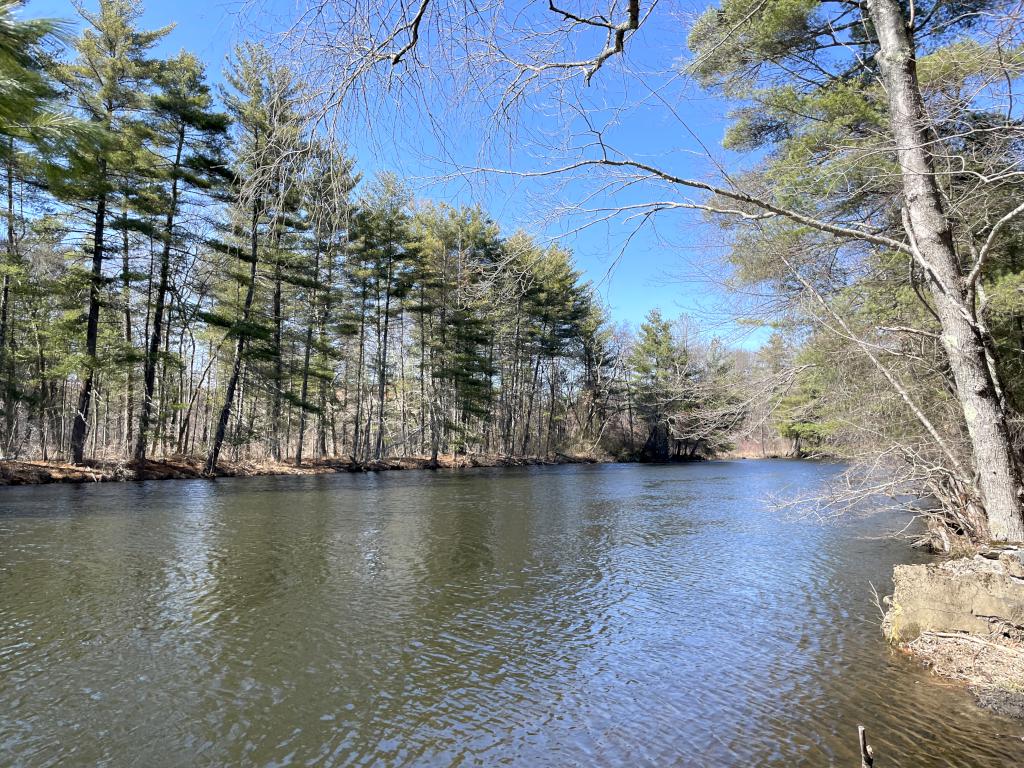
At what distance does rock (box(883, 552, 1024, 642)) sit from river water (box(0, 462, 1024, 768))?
411 mm

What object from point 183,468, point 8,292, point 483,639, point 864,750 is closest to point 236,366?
point 183,468

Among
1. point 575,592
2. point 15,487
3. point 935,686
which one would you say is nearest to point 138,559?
point 575,592

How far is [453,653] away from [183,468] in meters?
20.1

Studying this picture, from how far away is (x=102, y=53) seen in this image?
18438mm

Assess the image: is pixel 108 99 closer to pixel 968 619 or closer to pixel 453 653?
pixel 453 653

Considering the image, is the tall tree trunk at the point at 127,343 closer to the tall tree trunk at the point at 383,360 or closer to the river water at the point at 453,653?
the river water at the point at 453,653

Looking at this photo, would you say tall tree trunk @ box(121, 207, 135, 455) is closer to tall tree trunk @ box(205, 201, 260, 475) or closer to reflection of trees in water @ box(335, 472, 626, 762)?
tall tree trunk @ box(205, 201, 260, 475)

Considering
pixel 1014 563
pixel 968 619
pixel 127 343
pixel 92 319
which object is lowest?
pixel 968 619

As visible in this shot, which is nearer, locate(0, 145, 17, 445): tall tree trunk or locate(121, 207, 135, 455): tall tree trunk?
locate(0, 145, 17, 445): tall tree trunk

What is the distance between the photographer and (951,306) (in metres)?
4.93

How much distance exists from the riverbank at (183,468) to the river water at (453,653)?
781 centimetres

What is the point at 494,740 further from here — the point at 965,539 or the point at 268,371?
the point at 268,371

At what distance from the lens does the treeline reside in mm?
3615

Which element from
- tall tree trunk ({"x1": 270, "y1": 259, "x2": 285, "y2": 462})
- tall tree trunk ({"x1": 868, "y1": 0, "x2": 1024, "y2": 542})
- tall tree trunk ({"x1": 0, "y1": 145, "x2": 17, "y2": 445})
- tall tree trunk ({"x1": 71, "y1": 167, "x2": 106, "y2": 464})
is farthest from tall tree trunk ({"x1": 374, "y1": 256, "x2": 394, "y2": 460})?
tall tree trunk ({"x1": 868, "y1": 0, "x2": 1024, "y2": 542})
